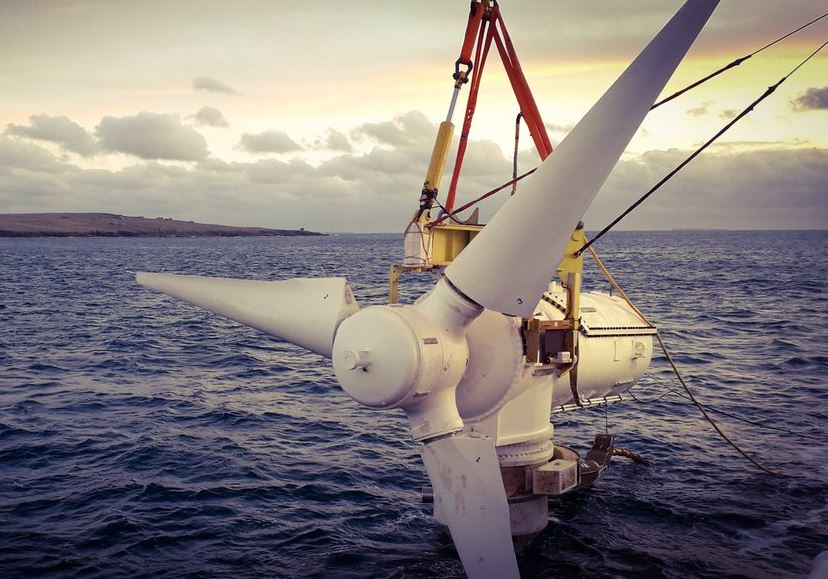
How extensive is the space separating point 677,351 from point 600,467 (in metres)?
24.6

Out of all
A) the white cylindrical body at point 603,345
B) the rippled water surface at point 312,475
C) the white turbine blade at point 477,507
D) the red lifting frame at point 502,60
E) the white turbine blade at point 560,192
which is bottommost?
the rippled water surface at point 312,475

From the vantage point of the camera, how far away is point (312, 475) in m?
21.8

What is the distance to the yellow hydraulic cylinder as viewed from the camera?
20016mm

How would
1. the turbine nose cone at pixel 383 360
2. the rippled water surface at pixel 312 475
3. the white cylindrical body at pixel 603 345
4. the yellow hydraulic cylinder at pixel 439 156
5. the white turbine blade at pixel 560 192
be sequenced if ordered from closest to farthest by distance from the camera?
1. the white turbine blade at pixel 560 192
2. the turbine nose cone at pixel 383 360
3. the rippled water surface at pixel 312 475
4. the white cylindrical body at pixel 603 345
5. the yellow hydraulic cylinder at pixel 439 156

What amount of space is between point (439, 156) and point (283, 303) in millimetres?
8851

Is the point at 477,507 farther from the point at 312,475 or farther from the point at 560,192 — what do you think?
the point at 312,475

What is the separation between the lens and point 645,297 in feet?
236

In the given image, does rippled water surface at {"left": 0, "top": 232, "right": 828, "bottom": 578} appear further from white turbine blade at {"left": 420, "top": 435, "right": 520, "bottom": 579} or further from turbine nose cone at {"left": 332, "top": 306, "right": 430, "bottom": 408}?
turbine nose cone at {"left": 332, "top": 306, "right": 430, "bottom": 408}

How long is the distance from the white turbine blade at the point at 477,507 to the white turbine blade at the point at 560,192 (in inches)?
99.9

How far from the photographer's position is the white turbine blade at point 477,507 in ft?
36.8

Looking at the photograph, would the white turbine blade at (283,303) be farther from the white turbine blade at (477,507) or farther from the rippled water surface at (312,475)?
the rippled water surface at (312,475)

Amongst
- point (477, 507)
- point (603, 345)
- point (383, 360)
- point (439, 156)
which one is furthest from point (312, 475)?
point (383, 360)

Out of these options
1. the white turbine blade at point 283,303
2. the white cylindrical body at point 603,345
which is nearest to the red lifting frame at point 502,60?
the white cylindrical body at point 603,345

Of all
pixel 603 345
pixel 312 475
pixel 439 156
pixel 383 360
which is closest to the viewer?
pixel 383 360
